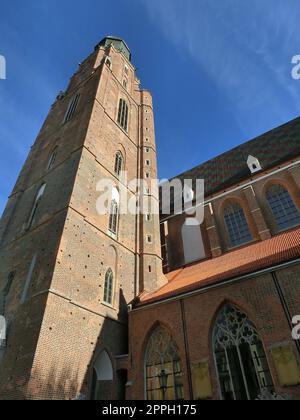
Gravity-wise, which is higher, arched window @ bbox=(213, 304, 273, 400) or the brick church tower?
the brick church tower

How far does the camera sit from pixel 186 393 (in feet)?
32.6

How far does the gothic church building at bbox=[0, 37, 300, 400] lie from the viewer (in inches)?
378

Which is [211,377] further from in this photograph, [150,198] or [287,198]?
[150,198]

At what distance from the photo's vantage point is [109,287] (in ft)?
47.3

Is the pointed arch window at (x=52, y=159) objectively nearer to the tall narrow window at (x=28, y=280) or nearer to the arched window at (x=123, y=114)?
the arched window at (x=123, y=114)

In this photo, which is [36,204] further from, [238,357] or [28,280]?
[238,357]

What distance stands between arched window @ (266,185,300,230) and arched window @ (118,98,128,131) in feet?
40.4

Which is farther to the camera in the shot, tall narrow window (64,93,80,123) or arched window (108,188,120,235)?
tall narrow window (64,93,80,123)

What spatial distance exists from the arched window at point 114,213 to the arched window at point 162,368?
6.34 meters

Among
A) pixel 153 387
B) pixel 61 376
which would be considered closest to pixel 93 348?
pixel 61 376

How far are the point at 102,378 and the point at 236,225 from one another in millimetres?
11122

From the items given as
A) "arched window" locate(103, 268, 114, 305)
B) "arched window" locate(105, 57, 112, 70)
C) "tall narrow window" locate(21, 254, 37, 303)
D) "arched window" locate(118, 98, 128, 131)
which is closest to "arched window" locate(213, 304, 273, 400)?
"arched window" locate(103, 268, 114, 305)

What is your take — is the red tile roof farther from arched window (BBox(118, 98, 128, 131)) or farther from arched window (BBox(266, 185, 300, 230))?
arched window (BBox(118, 98, 128, 131))

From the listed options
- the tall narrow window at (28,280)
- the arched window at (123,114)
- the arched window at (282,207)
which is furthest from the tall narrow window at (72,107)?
the arched window at (282,207)
